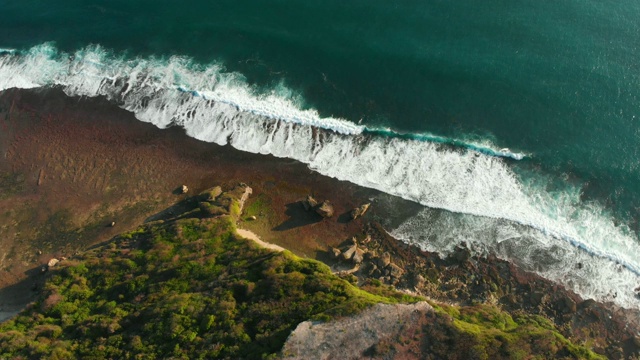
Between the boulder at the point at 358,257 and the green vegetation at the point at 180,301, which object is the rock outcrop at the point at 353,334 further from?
the boulder at the point at 358,257

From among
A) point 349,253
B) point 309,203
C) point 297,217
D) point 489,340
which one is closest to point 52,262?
point 297,217

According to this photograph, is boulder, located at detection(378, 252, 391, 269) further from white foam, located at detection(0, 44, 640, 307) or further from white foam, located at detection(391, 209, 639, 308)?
white foam, located at detection(0, 44, 640, 307)

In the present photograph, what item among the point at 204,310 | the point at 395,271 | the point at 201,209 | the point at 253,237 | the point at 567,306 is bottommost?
the point at 567,306

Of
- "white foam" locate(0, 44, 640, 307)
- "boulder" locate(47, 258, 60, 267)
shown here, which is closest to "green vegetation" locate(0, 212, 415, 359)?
"boulder" locate(47, 258, 60, 267)

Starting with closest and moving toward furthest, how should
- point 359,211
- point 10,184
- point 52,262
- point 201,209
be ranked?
1. point 52,262
2. point 201,209
3. point 359,211
4. point 10,184

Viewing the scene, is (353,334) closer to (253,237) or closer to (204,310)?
(204,310)

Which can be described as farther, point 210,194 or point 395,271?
point 210,194

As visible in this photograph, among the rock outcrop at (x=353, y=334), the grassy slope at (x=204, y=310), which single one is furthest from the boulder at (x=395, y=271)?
the rock outcrop at (x=353, y=334)
